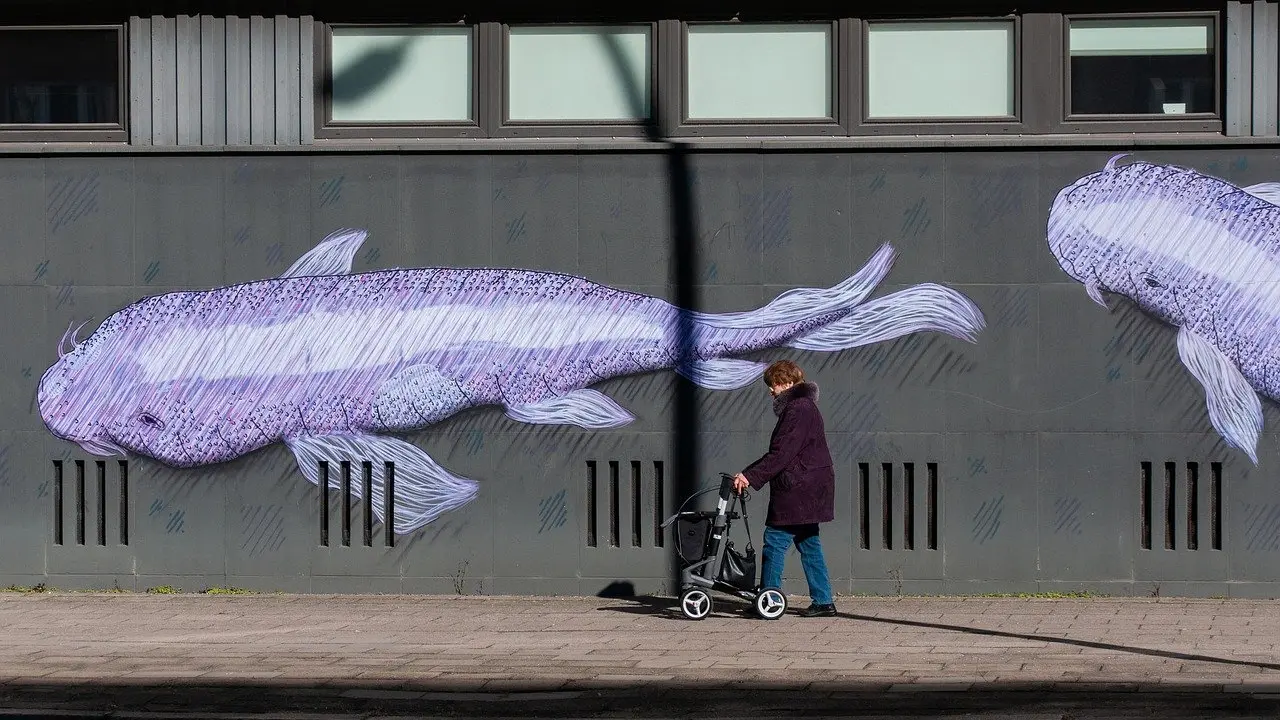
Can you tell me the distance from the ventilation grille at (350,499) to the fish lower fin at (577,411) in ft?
3.76

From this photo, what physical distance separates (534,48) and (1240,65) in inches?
203

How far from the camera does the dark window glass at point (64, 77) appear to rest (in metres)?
13.0

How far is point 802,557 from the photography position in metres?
11.5

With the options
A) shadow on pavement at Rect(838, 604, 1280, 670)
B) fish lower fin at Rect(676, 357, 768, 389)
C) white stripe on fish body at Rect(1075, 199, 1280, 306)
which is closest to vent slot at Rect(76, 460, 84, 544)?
fish lower fin at Rect(676, 357, 768, 389)

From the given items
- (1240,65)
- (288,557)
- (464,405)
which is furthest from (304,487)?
(1240,65)

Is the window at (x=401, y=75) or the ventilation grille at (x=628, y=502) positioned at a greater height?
the window at (x=401, y=75)

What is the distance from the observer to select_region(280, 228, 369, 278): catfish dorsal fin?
12.7 m

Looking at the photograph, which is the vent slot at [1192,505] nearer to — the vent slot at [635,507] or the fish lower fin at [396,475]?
the vent slot at [635,507]

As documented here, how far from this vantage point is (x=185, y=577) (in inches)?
504

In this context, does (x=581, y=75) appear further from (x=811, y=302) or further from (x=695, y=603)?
(x=695, y=603)

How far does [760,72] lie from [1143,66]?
2792 millimetres

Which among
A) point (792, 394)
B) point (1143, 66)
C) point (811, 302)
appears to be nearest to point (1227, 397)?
point (1143, 66)

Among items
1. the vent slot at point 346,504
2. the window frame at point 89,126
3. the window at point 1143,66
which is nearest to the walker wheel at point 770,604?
the vent slot at point 346,504

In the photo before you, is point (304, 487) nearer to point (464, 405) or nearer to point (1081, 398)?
point (464, 405)
